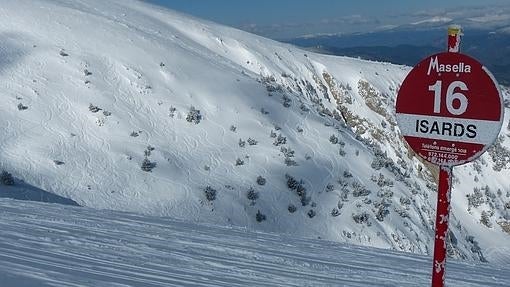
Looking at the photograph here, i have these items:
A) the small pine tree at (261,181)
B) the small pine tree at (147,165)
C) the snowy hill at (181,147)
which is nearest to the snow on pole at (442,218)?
the snowy hill at (181,147)

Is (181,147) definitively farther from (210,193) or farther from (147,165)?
(210,193)

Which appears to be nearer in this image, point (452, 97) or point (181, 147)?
point (452, 97)

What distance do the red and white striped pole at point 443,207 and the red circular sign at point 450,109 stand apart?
107mm

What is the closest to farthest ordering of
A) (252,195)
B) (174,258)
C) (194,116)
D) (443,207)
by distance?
(443,207) → (174,258) → (252,195) → (194,116)

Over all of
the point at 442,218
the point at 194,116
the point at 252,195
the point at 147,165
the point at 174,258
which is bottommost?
the point at 252,195

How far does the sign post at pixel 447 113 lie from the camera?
407cm

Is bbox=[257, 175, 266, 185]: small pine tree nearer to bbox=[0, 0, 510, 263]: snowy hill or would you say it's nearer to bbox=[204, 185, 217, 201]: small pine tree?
bbox=[0, 0, 510, 263]: snowy hill

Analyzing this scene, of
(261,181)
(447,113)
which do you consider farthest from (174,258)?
(261,181)

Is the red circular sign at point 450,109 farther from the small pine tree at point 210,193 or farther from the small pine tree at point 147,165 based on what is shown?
the small pine tree at point 147,165

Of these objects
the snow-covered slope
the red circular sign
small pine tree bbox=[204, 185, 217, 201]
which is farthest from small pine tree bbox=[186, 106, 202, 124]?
the red circular sign

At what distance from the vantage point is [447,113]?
4.25 metres

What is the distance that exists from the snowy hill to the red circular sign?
13856mm

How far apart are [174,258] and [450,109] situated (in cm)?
400

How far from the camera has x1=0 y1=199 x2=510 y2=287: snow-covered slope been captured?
5730mm
